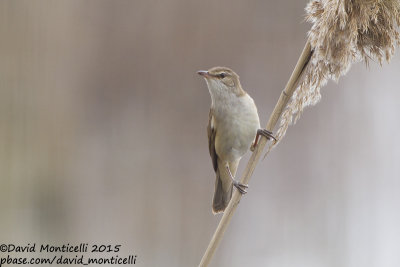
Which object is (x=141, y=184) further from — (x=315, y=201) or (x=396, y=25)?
(x=396, y=25)

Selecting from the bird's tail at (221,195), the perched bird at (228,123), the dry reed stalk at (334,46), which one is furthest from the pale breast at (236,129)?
the dry reed stalk at (334,46)

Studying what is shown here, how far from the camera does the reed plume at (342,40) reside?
1052 millimetres

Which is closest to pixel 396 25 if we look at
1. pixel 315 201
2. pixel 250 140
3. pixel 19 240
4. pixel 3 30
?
pixel 250 140

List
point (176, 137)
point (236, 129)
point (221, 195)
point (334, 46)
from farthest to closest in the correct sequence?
point (176, 137)
point (221, 195)
point (236, 129)
point (334, 46)

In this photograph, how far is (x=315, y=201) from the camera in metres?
2.73

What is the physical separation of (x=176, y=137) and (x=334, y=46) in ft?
5.96

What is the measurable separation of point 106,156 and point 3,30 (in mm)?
912

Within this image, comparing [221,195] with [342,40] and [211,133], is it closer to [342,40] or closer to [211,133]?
[211,133]

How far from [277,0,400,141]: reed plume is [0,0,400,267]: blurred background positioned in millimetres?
1684

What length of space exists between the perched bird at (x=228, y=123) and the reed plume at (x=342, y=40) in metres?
0.65

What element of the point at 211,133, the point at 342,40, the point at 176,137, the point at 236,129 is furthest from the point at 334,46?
the point at 176,137

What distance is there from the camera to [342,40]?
1062 millimetres

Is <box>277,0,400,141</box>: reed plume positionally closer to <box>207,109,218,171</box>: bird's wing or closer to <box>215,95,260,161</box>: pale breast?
<box>215,95,260,161</box>: pale breast

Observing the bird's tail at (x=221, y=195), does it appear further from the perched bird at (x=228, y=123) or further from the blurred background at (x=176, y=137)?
the blurred background at (x=176, y=137)
